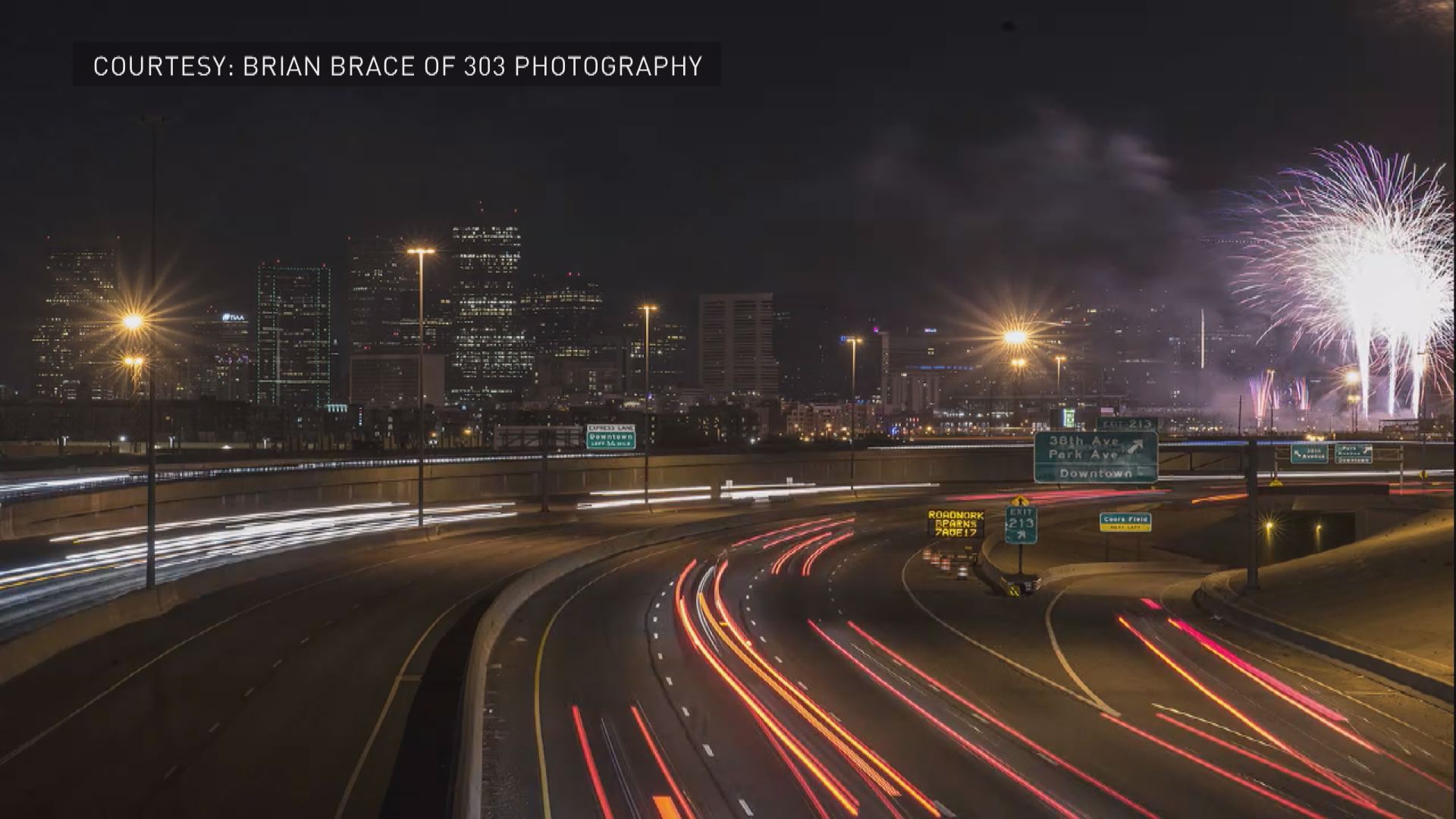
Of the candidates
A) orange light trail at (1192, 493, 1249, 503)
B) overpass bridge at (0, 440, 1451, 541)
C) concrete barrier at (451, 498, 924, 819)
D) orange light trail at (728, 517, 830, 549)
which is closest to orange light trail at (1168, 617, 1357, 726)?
overpass bridge at (0, 440, 1451, 541)

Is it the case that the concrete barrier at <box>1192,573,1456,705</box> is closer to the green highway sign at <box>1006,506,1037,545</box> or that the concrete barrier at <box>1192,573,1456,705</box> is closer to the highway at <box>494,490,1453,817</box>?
the highway at <box>494,490,1453,817</box>

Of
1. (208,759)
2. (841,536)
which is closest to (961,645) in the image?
(208,759)

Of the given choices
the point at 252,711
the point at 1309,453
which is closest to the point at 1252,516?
the point at 252,711

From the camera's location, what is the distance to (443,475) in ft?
257

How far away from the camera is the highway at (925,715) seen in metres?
16.8

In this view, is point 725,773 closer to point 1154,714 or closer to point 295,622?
point 1154,714

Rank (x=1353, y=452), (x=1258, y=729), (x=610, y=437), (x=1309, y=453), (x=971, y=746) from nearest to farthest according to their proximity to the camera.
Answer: (x=971, y=746), (x=1258, y=729), (x=1353, y=452), (x=1309, y=453), (x=610, y=437)

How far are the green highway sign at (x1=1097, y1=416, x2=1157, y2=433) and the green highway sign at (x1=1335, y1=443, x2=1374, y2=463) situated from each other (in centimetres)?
1803

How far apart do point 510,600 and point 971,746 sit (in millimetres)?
18231

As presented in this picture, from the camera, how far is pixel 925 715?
72.5 feet

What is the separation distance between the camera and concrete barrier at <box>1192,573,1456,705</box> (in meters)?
24.8

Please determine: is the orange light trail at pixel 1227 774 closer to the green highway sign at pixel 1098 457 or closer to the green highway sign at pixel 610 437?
the green highway sign at pixel 1098 457

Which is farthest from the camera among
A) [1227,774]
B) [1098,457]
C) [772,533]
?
[772,533]

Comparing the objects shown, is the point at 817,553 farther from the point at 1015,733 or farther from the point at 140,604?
the point at 1015,733
